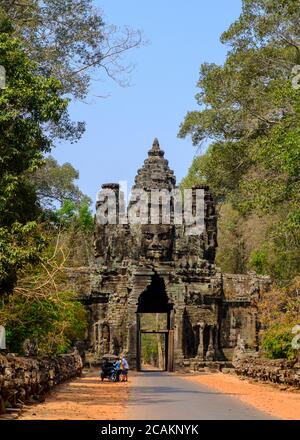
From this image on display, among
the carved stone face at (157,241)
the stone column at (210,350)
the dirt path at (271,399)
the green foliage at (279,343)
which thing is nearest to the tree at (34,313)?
the dirt path at (271,399)

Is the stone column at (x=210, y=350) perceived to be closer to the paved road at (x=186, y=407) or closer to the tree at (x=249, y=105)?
the tree at (x=249, y=105)

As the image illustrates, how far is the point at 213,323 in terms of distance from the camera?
4509 cm

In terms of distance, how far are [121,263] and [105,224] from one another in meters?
2.63

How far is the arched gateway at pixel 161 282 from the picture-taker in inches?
1763

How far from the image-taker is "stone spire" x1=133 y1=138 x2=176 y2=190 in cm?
4819

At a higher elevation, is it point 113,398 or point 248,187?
point 248,187

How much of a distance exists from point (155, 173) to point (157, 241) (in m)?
4.31

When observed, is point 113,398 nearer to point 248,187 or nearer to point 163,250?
point 248,187

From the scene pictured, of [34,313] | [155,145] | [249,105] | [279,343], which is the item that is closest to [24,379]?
[34,313]

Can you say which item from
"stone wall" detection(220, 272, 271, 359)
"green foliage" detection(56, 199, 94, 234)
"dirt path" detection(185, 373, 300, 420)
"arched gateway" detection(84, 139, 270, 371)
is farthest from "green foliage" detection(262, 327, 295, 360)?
"green foliage" detection(56, 199, 94, 234)

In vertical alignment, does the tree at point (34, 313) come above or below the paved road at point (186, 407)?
above

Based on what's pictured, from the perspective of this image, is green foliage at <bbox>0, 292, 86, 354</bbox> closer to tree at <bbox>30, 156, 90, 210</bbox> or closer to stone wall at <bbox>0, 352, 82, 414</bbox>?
stone wall at <bbox>0, 352, 82, 414</bbox>

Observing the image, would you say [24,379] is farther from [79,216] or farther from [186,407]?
[79,216]
